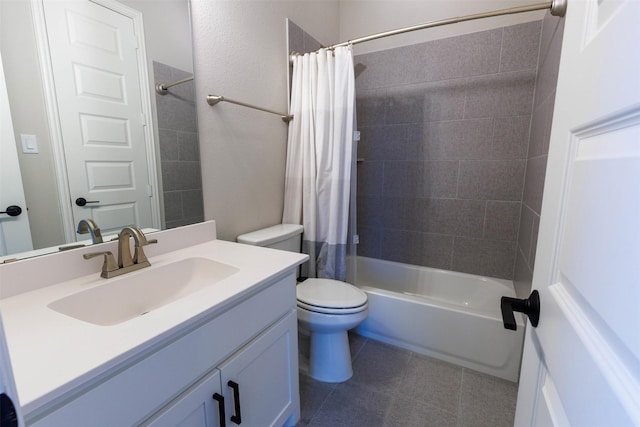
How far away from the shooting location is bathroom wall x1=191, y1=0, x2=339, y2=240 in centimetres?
136

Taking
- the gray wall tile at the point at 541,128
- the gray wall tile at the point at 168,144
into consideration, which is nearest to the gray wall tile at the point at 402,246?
the gray wall tile at the point at 541,128

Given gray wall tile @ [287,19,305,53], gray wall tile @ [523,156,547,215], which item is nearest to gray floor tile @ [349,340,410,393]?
gray wall tile @ [523,156,547,215]

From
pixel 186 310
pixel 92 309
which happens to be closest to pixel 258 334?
pixel 186 310

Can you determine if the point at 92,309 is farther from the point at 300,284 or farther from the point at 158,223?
the point at 300,284

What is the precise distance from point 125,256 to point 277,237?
29.8 inches

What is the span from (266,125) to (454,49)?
1464mm

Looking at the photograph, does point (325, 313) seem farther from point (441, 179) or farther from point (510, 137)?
point (510, 137)

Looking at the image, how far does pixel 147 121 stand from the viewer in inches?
44.5

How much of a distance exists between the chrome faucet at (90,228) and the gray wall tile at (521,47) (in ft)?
7.95

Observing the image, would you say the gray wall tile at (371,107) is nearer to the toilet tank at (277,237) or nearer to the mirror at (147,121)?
the toilet tank at (277,237)

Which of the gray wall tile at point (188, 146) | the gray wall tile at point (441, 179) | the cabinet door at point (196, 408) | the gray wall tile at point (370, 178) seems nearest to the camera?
the cabinet door at point (196, 408)

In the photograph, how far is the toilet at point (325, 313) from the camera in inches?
57.9

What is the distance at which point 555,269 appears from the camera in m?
0.48

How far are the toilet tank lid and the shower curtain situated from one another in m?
0.09
